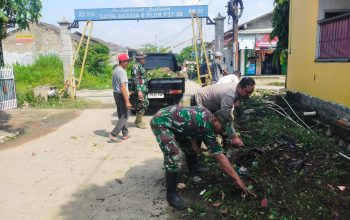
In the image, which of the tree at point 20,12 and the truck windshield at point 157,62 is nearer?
the tree at point 20,12

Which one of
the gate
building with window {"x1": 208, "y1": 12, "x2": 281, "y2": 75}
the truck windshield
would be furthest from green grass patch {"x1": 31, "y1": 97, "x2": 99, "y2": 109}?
building with window {"x1": 208, "y1": 12, "x2": 281, "y2": 75}

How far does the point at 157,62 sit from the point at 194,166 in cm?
744

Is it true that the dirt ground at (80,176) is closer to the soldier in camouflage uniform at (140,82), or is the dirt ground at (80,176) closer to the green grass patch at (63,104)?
the soldier in camouflage uniform at (140,82)

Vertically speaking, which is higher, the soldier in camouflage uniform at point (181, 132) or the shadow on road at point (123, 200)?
the soldier in camouflage uniform at point (181, 132)

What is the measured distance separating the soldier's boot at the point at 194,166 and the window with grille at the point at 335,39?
12.0 ft

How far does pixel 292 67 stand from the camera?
9.95 m

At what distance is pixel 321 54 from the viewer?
776 cm

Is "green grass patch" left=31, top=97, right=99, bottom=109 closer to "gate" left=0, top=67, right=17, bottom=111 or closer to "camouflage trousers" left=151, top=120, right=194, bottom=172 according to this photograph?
"gate" left=0, top=67, right=17, bottom=111

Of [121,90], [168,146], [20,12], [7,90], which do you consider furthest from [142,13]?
[168,146]

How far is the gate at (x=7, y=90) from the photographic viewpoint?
11.4 metres

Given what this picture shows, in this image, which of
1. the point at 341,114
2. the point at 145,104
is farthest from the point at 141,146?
the point at 341,114

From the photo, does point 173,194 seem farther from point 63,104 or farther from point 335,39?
point 63,104

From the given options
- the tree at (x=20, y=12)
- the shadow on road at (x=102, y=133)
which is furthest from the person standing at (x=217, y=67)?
the tree at (x=20, y=12)

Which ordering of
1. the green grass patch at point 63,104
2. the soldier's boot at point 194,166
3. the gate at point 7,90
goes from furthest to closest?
1. the green grass patch at point 63,104
2. the gate at point 7,90
3. the soldier's boot at point 194,166
